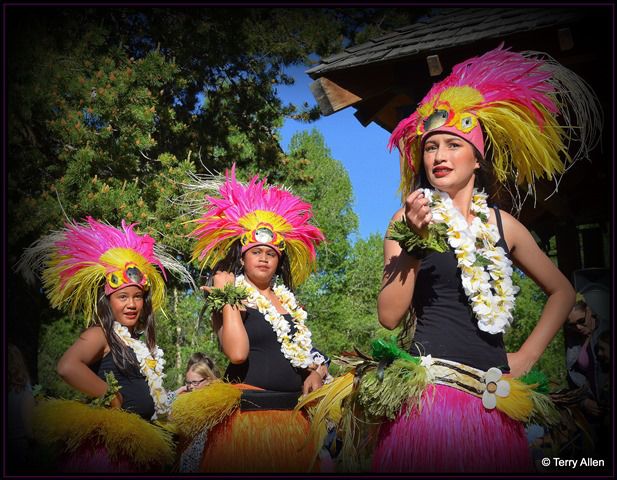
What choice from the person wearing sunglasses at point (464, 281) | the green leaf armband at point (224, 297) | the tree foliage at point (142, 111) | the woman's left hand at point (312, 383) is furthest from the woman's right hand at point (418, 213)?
the tree foliage at point (142, 111)

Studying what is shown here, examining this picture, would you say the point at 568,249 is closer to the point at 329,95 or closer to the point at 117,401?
Answer: the point at 329,95

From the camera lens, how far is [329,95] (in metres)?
4.62

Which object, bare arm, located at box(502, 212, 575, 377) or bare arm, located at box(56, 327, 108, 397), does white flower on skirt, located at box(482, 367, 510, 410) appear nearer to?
bare arm, located at box(502, 212, 575, 377)

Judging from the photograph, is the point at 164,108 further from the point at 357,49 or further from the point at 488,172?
the point at 488,172

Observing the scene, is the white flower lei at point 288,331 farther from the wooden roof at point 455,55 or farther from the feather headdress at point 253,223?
the wooden roof at point 455,55

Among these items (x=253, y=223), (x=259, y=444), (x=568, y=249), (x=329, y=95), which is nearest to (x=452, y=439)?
(x=259, y=444)

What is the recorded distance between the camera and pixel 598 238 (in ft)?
25.5

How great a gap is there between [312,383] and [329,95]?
1912 millimetres

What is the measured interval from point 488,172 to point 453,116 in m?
0.30

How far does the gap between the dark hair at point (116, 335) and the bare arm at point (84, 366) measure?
0.09 meters

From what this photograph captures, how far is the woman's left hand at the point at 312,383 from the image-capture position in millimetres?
3846

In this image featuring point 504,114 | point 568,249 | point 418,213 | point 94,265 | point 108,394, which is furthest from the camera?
point 568,249

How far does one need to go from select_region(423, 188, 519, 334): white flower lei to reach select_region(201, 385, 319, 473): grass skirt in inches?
54.9

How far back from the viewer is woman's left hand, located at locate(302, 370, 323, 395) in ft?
12.6
